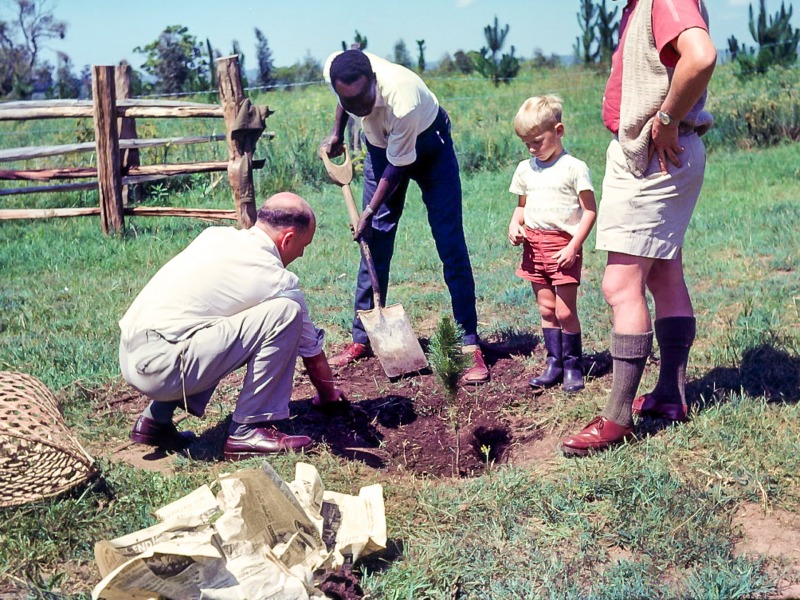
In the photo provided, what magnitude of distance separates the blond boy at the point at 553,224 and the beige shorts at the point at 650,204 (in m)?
0.58

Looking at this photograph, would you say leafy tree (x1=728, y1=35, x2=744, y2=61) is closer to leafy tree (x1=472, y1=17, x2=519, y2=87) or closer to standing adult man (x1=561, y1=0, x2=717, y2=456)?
leafy tree (x1=472, y1=17, x2=519, y2=87)

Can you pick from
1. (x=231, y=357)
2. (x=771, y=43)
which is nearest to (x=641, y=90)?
(x=231, y=357)

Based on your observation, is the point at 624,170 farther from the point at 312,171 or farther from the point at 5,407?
the point at 312,171

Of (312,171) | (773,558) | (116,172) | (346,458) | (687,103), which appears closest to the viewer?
(773,558)

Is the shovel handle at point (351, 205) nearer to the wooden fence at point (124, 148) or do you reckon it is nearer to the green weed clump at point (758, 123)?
the wooden fence at point (124, 148)

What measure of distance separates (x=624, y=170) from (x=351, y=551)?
1850 millimetres

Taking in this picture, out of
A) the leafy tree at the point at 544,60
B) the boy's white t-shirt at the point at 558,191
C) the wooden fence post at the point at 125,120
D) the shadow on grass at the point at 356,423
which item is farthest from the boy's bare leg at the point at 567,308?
the leafy tree at the point at 544,60

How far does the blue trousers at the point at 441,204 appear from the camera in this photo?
15.4 ft

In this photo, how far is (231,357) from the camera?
11.9ft

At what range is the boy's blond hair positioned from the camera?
4.11 metres

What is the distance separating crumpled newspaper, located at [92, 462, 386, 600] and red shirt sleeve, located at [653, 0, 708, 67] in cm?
197

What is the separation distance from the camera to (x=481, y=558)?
114 inches


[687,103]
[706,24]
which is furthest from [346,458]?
[706,24]

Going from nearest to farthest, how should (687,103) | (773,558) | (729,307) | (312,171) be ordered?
1. (773,558)
2. (687,103)
3. (729,307)
4. (312,171)
